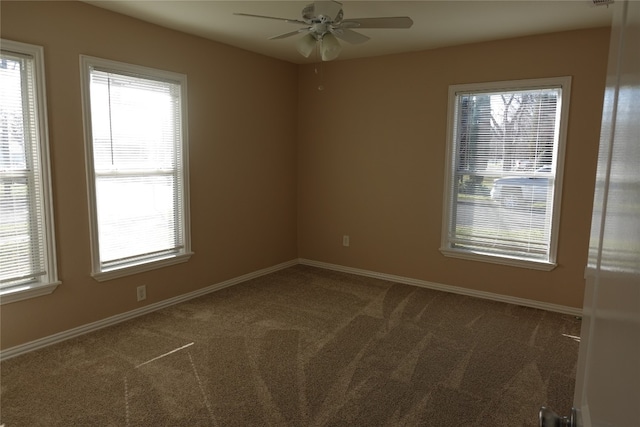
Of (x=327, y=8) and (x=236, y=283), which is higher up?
(x=327, y=8)

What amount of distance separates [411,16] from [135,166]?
265 cm

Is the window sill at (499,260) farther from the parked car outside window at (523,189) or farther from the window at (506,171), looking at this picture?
the parked car outside window at (523,189)

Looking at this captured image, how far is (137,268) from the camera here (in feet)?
12.4

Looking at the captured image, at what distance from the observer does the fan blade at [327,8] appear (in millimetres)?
2666

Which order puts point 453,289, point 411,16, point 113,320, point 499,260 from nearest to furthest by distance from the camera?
1. point 411,16
2. point 113,320
3. point 499,260
4. point 453,289

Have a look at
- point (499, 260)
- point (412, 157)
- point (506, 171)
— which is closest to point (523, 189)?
point (506, 171)

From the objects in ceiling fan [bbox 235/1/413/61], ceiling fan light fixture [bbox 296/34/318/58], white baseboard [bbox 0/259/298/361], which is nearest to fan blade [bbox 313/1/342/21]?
ceiling fan [bbox 235/1/413/61]

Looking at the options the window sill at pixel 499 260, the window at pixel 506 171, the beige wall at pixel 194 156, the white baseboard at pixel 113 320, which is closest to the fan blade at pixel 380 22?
the window at pixel 506 171

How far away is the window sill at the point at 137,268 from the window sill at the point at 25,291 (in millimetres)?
336

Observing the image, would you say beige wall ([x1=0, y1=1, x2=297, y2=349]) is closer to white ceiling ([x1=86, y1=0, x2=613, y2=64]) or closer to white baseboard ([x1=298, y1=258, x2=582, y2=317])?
white ceiling ([x1=86, y1=0, x2=613, y2=64])

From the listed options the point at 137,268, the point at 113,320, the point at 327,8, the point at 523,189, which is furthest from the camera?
the point at 523,189

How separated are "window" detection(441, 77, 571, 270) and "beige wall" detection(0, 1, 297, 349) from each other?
2.07 metres

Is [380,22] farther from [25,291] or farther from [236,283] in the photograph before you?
[236,283]

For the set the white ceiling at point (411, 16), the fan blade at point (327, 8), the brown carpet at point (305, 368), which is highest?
the white ceiling at point (411, 16)
